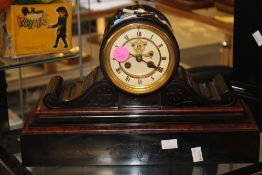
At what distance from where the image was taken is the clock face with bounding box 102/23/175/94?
3.92ft

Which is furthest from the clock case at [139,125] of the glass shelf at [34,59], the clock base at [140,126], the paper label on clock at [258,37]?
the paper label on clock at [258,37]

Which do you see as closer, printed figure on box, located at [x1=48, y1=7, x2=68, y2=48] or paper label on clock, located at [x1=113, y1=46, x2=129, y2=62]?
paper label on clock, located at [x1=113, y1=46, x2=129, y2=62]

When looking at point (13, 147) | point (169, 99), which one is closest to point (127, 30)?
point (169, 99)

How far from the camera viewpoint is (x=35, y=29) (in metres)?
1.42

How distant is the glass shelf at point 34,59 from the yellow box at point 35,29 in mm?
15

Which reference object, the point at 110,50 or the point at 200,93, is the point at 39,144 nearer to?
the point at 110,50

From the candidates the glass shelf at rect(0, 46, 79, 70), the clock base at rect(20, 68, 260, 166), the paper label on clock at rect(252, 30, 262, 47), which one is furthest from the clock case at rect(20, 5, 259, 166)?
the paper label on clock at rect(252, 30, 262, 47)

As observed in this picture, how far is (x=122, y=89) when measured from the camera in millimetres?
1210

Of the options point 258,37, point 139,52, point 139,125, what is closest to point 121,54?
point 139,52

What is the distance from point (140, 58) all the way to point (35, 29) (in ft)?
1.18

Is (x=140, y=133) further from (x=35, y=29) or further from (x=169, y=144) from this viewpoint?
(x=35, y=29)

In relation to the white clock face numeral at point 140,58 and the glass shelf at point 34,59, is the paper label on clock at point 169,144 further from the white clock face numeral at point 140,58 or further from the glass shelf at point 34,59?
the glass shelf at point 34,59

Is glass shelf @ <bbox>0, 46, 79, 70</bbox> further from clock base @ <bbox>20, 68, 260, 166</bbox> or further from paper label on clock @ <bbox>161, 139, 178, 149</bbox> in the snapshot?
paper label on clock @ <bbox>161, 139, 178, 149</bbox>

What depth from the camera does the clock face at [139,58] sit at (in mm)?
1193
